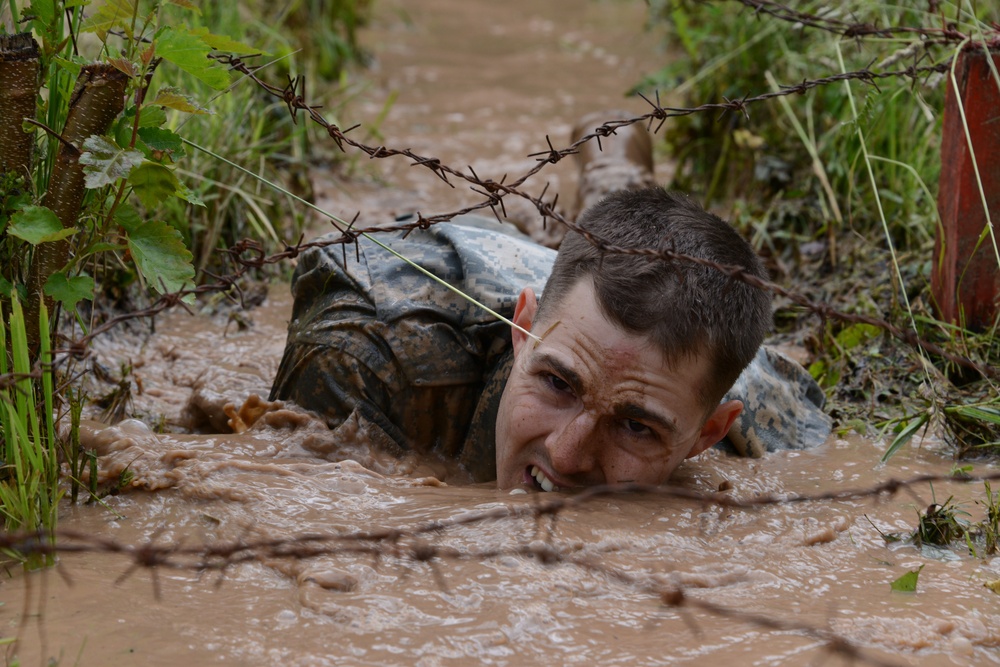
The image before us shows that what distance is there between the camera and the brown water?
1669 mm

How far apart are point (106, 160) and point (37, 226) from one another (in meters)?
0.20

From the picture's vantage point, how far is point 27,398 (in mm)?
1881

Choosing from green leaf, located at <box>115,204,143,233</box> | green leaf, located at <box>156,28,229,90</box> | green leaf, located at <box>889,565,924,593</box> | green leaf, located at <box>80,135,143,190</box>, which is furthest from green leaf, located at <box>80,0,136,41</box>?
green leaf, located at <box>889,565,924,593</box>

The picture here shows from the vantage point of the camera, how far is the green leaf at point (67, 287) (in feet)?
6.68

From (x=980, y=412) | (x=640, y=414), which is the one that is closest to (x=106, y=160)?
(x=640, y=414)

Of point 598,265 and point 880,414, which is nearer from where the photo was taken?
point 598,265

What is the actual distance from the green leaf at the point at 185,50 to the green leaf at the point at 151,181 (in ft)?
0.66

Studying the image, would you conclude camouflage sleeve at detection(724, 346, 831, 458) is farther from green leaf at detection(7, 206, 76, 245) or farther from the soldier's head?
green leaf at detection(7, 206, 76, 245)

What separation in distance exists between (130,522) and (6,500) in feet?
0.96

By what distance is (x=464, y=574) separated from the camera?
189 cm

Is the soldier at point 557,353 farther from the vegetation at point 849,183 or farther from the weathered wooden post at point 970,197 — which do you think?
the weathered wooden post at point 970,197

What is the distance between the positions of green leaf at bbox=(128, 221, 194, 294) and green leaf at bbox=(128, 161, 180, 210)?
6cm

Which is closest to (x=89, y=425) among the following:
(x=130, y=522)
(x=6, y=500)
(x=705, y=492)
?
(x=130, y=522)

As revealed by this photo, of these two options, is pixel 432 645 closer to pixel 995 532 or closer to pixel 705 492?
pixel 705 492
